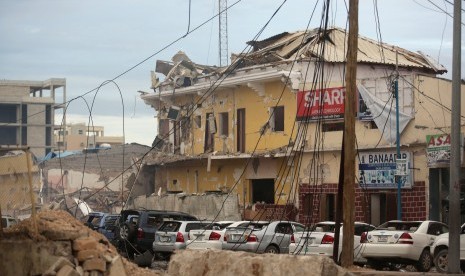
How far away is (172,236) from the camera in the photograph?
30781 millimetres

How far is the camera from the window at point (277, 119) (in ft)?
150

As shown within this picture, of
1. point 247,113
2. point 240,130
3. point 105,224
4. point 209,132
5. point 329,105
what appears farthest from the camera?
point 209,132

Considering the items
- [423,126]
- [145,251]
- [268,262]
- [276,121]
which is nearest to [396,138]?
[423,126]

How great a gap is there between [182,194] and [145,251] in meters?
17.0

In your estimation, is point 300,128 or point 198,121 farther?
point 198,121

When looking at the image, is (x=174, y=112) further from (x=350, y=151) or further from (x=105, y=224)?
(x=350, y=151)

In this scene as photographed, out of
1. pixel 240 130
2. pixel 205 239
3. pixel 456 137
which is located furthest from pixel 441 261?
pixel 240 130

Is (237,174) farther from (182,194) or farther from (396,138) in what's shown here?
(396,138)

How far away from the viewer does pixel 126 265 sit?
54.9 feet

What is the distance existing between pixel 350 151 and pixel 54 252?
7854 mm

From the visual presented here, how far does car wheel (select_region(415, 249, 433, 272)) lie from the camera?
26.2 m

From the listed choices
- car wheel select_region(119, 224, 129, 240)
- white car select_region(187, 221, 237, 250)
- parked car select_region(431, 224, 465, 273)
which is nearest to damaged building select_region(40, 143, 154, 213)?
car wheel select_region(119, 224, 129, 240)

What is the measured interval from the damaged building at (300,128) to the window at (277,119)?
5cm

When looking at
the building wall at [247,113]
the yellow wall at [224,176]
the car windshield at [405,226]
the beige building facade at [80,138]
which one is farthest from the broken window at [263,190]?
the beige building facade at [80,138]
